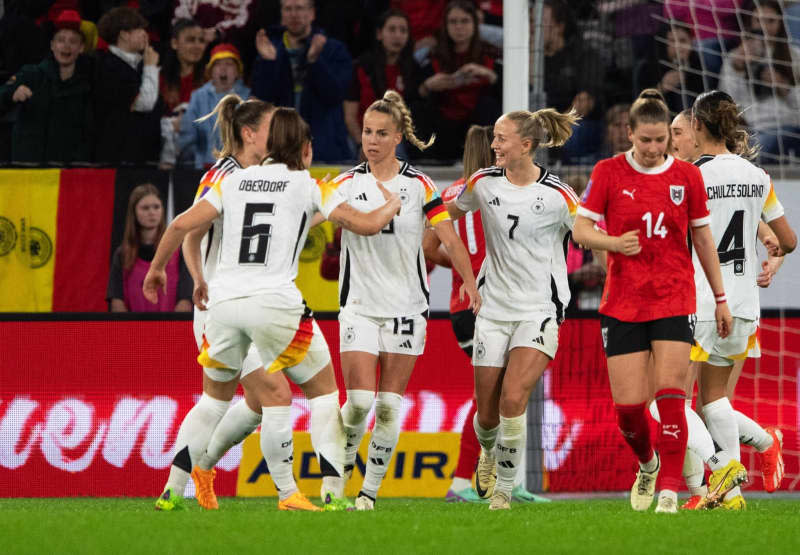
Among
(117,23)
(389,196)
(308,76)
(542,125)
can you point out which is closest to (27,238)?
(117,23)

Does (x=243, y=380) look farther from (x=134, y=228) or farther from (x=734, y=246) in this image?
(x=134, y=228)

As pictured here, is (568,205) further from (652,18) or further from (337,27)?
(337,27)

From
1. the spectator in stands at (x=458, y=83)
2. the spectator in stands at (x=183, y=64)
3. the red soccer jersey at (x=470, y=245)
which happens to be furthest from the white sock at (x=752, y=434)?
the spectator in stands at (x=183, y=64)

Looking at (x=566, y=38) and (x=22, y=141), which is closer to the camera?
(x=566, y=38)

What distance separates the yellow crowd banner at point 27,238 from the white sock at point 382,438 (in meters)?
4.47

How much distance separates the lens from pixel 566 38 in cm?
1150

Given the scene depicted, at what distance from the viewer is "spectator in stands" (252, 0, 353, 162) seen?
1325cm

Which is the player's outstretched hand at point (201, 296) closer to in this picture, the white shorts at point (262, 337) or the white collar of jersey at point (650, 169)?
the white shorts at point (262, 337)

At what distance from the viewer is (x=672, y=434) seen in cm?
705

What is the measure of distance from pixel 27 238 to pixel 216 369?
4.62 m

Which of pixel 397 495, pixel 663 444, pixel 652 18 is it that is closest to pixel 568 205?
pixel 663 444

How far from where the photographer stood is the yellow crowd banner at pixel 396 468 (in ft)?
34.6

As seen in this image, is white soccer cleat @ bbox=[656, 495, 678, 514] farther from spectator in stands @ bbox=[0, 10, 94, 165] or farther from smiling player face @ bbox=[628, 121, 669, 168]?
spectator in stands @ bbox=[0, 10, 94, 165]

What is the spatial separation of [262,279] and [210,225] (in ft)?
1.79
